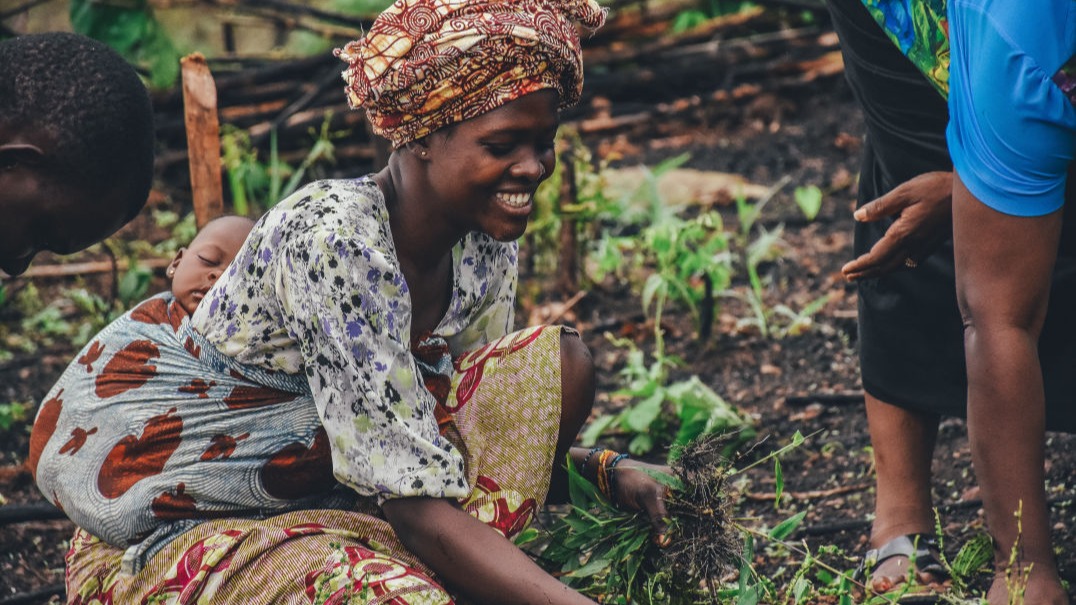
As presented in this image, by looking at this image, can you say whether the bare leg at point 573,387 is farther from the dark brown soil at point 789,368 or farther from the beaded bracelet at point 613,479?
the dark brown soil at point 789,368

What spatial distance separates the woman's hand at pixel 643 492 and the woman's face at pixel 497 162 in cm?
55

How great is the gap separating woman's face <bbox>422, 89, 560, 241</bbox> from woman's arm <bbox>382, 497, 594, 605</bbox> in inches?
20.0

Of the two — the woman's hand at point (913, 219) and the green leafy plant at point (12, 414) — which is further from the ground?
the woman's hand at point (913, 219)

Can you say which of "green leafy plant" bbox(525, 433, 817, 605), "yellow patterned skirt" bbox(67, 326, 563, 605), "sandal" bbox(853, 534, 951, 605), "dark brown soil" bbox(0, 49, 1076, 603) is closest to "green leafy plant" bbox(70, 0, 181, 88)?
"dark brown soil" bbox(0, 49, 1076, 603)

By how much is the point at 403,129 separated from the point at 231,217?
2.12 feet

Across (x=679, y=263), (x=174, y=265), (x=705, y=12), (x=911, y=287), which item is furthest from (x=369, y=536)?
(x=705, y=12)

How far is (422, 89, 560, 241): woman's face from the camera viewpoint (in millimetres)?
2143

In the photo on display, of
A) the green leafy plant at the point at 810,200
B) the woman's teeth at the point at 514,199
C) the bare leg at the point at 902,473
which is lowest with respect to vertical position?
the green leafy plant at the point at 810,200

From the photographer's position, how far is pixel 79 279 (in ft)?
15.3

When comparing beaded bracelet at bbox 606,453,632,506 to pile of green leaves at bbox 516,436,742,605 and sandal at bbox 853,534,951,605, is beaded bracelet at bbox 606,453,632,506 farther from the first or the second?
sandal at bbox 853,534,951,605

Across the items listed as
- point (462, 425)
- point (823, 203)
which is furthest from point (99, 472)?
point (823, 203)

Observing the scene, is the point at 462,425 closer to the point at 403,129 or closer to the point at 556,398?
the point at 556,398

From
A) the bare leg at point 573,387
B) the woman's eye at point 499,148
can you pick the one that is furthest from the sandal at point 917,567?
the woman's eye at point 499,148

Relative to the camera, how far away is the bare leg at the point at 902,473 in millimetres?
2723
